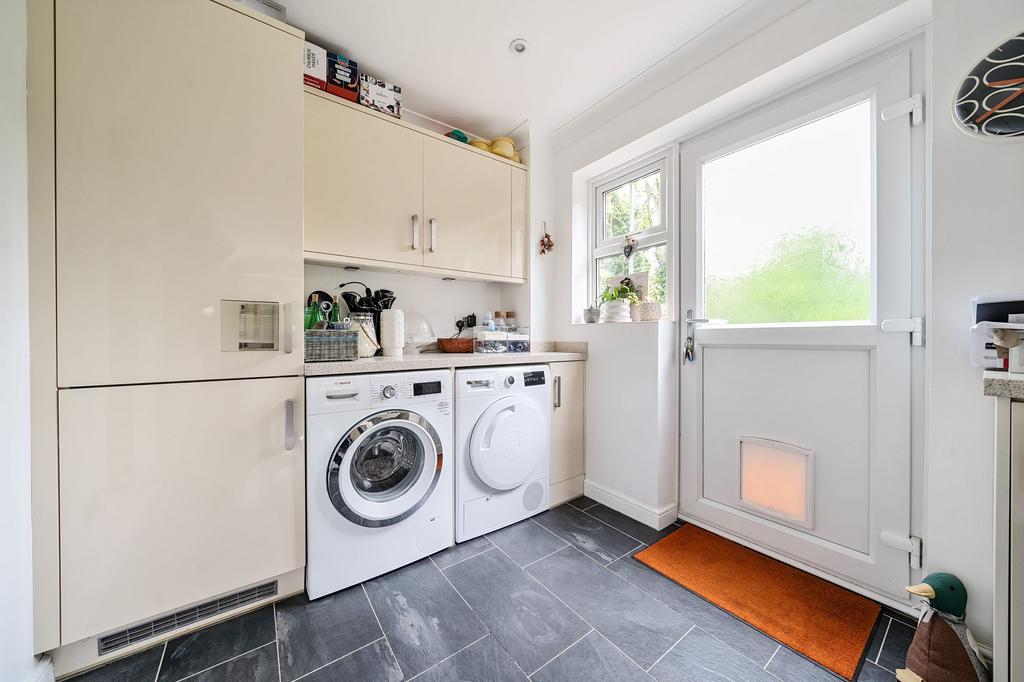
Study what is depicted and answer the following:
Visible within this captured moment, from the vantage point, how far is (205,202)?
4.41ft

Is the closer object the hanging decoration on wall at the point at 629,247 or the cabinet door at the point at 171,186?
the cabinet door at the point at 171,186

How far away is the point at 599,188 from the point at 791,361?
171 centimetres

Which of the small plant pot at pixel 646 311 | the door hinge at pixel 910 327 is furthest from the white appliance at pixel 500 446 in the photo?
the door hinge at pixel 910 327

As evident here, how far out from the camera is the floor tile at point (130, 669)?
119cm

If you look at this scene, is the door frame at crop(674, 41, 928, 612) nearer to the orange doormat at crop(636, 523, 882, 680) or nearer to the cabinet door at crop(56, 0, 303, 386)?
the orange doormat at crop(636, 523, 882, 680)

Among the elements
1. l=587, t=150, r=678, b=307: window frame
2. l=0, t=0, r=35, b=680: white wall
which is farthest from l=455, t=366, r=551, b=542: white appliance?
l=0, t=0, r=35, b=680: white wall

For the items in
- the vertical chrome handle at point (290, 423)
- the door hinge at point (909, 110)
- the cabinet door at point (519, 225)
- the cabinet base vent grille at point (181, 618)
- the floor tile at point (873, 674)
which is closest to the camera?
the floor tile at point (873, 674)

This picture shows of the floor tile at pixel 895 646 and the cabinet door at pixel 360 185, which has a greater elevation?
the cabinet door at pixel 360 185

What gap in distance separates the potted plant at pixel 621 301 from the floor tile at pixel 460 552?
4.83 feet

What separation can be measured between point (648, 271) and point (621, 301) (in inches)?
10.2

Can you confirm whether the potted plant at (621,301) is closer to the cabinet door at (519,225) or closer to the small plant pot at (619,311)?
the small plant pot at (619,311)

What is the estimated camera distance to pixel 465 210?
2404 mm

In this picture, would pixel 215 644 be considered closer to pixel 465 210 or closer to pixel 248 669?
pixel 248 669

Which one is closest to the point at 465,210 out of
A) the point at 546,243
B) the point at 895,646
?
the point at 546,243
